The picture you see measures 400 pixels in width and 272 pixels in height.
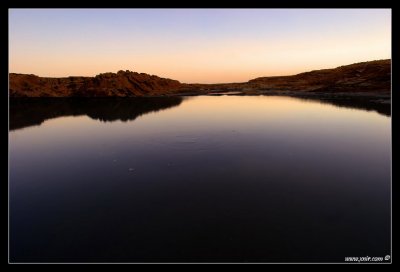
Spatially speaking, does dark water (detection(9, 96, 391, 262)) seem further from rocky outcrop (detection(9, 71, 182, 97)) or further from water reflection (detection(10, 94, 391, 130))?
rocky outcrop (detection(9, 71, 182, 97))

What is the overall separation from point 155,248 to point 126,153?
8.30 metres

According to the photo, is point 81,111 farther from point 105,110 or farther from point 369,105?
point 369,105

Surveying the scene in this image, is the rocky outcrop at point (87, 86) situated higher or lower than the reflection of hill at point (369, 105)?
higher

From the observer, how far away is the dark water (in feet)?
19.1

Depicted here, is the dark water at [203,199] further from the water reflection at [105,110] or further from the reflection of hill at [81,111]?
the reflection of hill at [81,111]

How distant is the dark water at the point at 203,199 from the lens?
5.82 meters

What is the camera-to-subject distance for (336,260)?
213 inches

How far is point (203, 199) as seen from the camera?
26.5 ft

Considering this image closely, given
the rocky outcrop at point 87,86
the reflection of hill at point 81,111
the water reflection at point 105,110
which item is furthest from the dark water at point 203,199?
the rocky outcrop at point 87,86

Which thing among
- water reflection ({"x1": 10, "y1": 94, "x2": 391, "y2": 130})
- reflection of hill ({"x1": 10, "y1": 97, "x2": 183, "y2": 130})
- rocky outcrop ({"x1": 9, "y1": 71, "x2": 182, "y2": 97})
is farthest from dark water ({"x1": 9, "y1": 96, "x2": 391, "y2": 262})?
rocky outcrop ({"x1": 9, "y1": 71, "x2": 182, "y2": 97})

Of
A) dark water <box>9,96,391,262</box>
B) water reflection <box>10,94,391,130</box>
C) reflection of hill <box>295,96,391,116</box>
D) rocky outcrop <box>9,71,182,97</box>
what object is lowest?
dark water <box>9,96,391,262</box>
